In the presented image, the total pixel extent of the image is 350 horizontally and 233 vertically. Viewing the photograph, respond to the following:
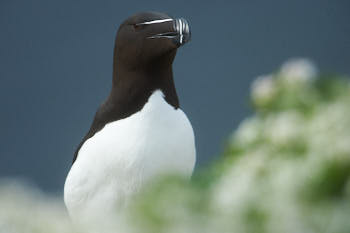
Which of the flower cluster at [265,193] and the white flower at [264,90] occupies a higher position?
the white flower at [264,90]

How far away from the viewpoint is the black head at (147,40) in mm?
1439

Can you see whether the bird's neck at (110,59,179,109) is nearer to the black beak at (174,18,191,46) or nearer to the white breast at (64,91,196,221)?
the white breast at (64,91,196,221)

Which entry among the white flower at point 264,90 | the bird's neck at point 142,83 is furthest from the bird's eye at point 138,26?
the white flower at point 264,90

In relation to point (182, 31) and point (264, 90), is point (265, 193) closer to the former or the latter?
point (264, 90)

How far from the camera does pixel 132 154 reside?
145cm

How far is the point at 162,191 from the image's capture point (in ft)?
1.38

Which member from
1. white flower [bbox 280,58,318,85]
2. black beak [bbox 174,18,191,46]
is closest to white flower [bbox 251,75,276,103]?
white flower [bbox 280,58,318,85]

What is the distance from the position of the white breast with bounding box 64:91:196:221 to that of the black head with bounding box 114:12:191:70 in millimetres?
99

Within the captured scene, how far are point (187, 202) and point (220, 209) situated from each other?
0.08 feet

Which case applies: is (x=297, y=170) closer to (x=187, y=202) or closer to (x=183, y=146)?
(x=187, y=202)

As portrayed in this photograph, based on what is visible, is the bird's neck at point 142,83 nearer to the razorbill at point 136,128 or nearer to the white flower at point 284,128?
the razorbill at point 136,128

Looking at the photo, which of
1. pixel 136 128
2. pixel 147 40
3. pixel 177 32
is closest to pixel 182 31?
pixel 177 32

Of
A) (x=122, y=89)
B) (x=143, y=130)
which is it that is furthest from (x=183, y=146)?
(x=122, y=89)

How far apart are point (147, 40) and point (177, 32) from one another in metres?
0.11
